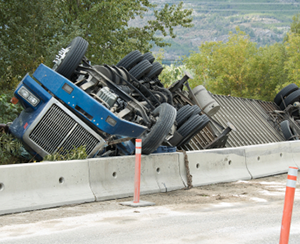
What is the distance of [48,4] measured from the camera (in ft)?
52.1

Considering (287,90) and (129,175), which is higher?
(287,90)

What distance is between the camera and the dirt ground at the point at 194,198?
616 centimetres

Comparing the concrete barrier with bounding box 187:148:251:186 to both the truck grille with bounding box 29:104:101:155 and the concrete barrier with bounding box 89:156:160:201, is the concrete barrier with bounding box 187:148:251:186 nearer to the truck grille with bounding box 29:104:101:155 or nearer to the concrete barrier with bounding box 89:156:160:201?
the concrete barrier with bounding box 89:156:160:201

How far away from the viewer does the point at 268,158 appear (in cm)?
1164

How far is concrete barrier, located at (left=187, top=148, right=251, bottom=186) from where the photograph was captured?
30.8 feet

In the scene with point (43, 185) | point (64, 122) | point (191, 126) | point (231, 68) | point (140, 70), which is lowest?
point (43, 185)

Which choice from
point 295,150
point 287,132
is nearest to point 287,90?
point 287,132

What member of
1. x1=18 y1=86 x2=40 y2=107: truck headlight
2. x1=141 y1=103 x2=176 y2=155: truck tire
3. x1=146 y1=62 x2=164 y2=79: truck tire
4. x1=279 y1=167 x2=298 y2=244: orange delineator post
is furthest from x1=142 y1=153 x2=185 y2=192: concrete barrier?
x1=279 y1=167 x2=298 y2=244: orange delineator post

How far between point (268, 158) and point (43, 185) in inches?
270

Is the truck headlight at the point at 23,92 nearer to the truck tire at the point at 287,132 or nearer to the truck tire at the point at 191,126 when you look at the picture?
the truck tire at the point at 191,126

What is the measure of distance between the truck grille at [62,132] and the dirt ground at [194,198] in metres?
1.27

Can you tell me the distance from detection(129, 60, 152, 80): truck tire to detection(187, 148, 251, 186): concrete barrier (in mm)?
2594

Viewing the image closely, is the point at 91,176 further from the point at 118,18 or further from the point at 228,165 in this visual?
the point at 118,18

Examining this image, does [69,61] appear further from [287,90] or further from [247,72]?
[247,72]
